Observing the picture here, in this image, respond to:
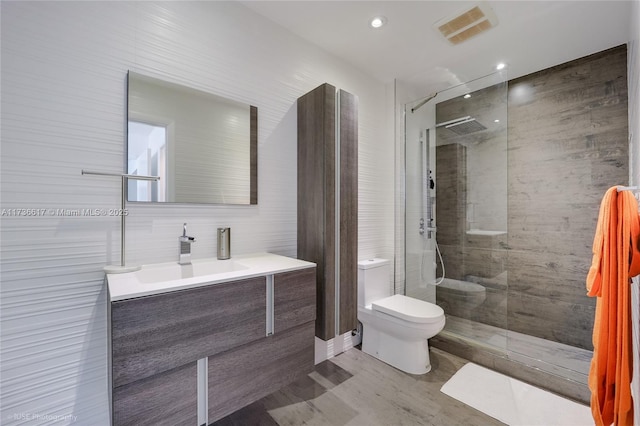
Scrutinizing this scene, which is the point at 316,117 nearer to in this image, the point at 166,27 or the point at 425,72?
the point at 166,27

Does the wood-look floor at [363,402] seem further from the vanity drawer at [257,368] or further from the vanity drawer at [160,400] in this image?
the vanity drawer at [160,400]

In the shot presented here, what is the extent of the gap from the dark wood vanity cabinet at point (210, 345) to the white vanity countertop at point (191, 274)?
0.09 ft

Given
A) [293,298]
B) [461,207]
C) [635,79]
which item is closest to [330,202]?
[293,298]

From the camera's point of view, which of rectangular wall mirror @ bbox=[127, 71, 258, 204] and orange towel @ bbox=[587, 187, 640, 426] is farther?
rectangular wall mirror @ bbox=[127, 71, 258, 204]

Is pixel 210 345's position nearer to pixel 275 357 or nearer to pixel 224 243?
pixel 275 357

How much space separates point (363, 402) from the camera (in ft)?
5.49

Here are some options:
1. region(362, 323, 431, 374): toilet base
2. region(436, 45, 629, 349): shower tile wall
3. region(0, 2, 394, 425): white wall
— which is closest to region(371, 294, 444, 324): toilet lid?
region(362, 323, 431, 374): toilet base

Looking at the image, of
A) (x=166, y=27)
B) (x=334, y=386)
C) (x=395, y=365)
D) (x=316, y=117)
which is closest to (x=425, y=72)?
(x=316, y=117)

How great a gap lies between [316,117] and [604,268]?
1589mm

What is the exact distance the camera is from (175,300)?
40.4 inches

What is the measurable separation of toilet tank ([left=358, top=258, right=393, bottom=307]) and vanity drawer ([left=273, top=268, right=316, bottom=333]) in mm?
851

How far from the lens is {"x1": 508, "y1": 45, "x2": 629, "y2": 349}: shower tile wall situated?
84.7 inches

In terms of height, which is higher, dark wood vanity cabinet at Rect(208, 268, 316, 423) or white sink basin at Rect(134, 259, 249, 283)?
white sink basin at Rect(134, 259, 249, 283)

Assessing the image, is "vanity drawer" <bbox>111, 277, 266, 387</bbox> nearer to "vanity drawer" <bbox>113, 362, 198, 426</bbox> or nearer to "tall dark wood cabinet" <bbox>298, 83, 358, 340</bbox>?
"vanity drawer" <bbox>113, 362, 198, 426</bbox>
